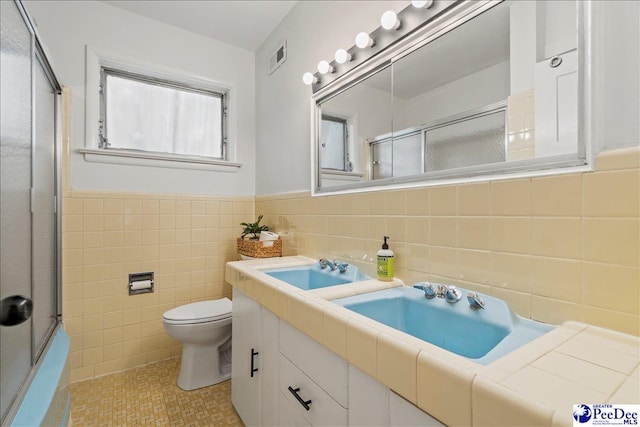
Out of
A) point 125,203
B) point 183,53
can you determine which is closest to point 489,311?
point 125,203

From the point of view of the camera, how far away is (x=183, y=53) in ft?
7.48

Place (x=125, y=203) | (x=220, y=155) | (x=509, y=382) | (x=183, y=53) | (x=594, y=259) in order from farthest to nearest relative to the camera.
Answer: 1. (x=220, y=155)
2. (x=183, y=53)
3. (x=125, y=203)
4. (x=594, y=259)
5. (x=509, y=382)

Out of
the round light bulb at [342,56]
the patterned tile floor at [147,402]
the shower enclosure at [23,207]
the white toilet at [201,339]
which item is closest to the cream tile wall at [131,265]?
the patterned tile floor at [147,402]

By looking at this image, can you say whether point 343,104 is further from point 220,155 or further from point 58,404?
point 58,404

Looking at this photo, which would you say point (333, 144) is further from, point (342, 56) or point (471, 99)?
point (471, 99)

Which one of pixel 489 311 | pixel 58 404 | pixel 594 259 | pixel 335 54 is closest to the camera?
pixel 594 259

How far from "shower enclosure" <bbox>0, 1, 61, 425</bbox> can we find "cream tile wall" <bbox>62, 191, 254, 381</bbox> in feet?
0.98

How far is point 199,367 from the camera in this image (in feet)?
6.03

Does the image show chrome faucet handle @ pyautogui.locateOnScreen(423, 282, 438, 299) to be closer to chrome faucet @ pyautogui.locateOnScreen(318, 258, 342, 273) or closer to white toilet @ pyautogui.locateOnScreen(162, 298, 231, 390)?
chrome faucet @ pyautogui.locateOnScreen(318, 258, 342, 273)

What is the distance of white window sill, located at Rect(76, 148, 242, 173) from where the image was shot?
1948 mm

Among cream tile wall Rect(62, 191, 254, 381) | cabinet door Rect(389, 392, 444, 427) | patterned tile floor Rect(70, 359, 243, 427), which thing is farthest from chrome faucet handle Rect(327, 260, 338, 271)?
cream tile wall Rect(62, 191, 254, 381)

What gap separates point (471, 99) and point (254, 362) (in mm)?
1380

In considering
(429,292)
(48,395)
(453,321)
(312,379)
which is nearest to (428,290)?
(429,292)

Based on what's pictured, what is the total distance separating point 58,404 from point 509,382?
4.99 ft
